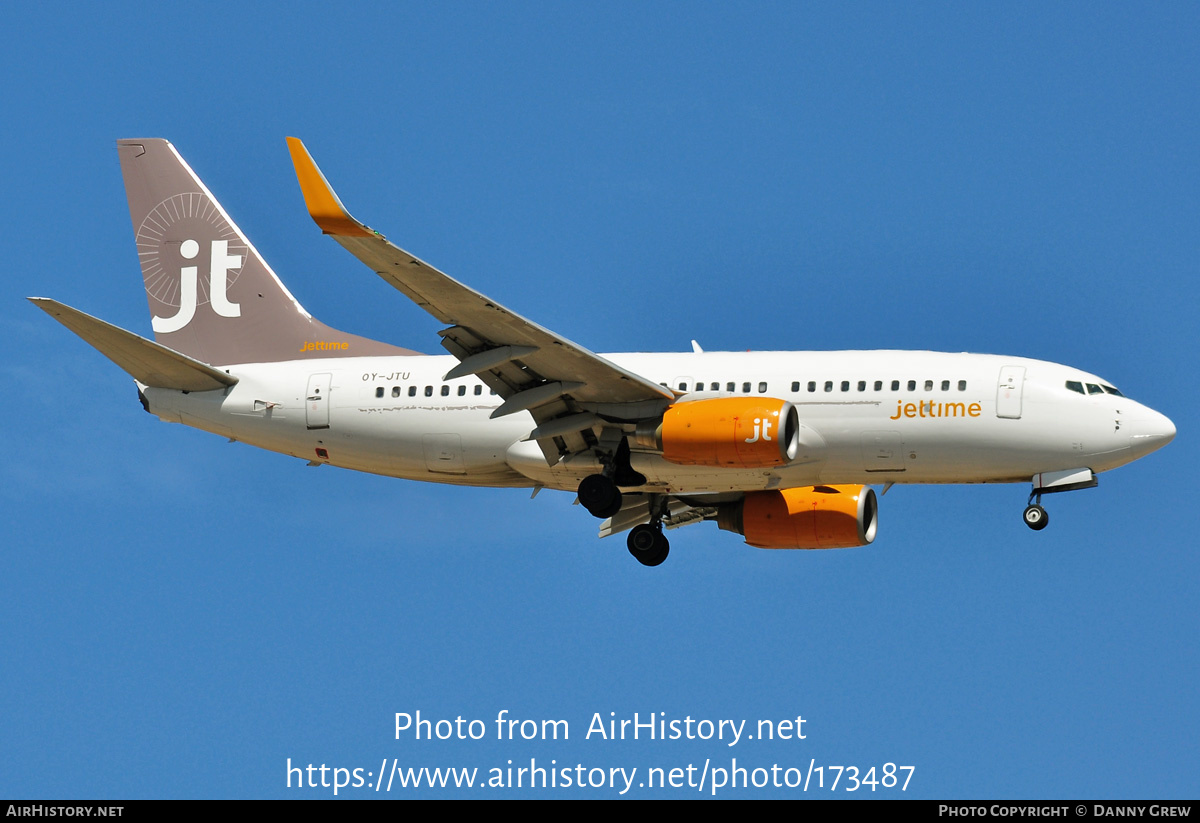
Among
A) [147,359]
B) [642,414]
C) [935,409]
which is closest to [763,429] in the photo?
[642,414]

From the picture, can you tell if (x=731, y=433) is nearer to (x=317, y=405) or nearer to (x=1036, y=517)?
(x=1036, y=517)

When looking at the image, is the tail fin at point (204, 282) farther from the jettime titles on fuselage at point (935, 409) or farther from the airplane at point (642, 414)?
the jettime titles on fuselage at point (935, 409)

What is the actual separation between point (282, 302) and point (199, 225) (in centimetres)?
348

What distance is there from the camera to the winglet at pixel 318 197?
29328 millimetres

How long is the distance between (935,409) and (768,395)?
12.2ft

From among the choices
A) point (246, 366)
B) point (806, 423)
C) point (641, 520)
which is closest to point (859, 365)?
point (806, 423)

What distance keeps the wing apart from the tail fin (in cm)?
571

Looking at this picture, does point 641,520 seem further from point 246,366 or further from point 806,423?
point 246,366

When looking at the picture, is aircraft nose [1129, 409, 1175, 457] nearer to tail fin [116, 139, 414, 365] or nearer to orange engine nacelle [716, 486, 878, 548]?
orange engine nacelle [716, 486, 878, 548]

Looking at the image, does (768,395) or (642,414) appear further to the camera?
(768,395)

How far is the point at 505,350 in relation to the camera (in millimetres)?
34938

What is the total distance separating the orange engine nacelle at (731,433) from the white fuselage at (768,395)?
1.01 meters

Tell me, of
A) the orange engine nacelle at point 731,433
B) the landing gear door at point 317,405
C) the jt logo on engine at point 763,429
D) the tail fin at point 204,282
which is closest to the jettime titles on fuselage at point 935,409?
the orange engine nacelle at point 731,433

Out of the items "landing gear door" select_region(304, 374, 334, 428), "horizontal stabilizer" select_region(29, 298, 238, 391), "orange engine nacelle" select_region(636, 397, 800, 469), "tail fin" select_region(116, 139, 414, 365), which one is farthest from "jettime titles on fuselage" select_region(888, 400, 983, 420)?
"horizontal stabilizer" select_region(29, 298, 238, 391)
